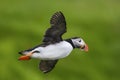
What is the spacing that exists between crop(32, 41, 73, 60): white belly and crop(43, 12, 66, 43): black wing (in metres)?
0.03

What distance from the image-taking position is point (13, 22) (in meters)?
6.53

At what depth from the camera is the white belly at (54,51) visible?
278 cm

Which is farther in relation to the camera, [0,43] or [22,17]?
[22,17]

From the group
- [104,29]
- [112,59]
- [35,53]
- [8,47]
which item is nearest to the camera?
[35,53]

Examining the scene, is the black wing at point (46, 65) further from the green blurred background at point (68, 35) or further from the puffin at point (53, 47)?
the green blurred background at point (68, 35)

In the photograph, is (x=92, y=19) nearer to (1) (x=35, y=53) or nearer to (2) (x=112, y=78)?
(2) (x=112, y=78)

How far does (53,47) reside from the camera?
2.85 m

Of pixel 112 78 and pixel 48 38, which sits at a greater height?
pixel 48 38

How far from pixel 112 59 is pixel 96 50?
19 cm

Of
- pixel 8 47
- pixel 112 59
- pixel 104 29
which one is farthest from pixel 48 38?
pixel 104 29

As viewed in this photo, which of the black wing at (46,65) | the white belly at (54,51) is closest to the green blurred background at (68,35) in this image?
the black wing at (46,65)

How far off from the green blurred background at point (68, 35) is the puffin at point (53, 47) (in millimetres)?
2669

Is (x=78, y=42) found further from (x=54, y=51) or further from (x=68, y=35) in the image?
(x=68, y=35)

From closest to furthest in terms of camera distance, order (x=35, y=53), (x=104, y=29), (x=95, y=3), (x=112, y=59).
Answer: (x=35, y=53), (x=112, y=59), (x=104, y=29), (x=95, y=3)
